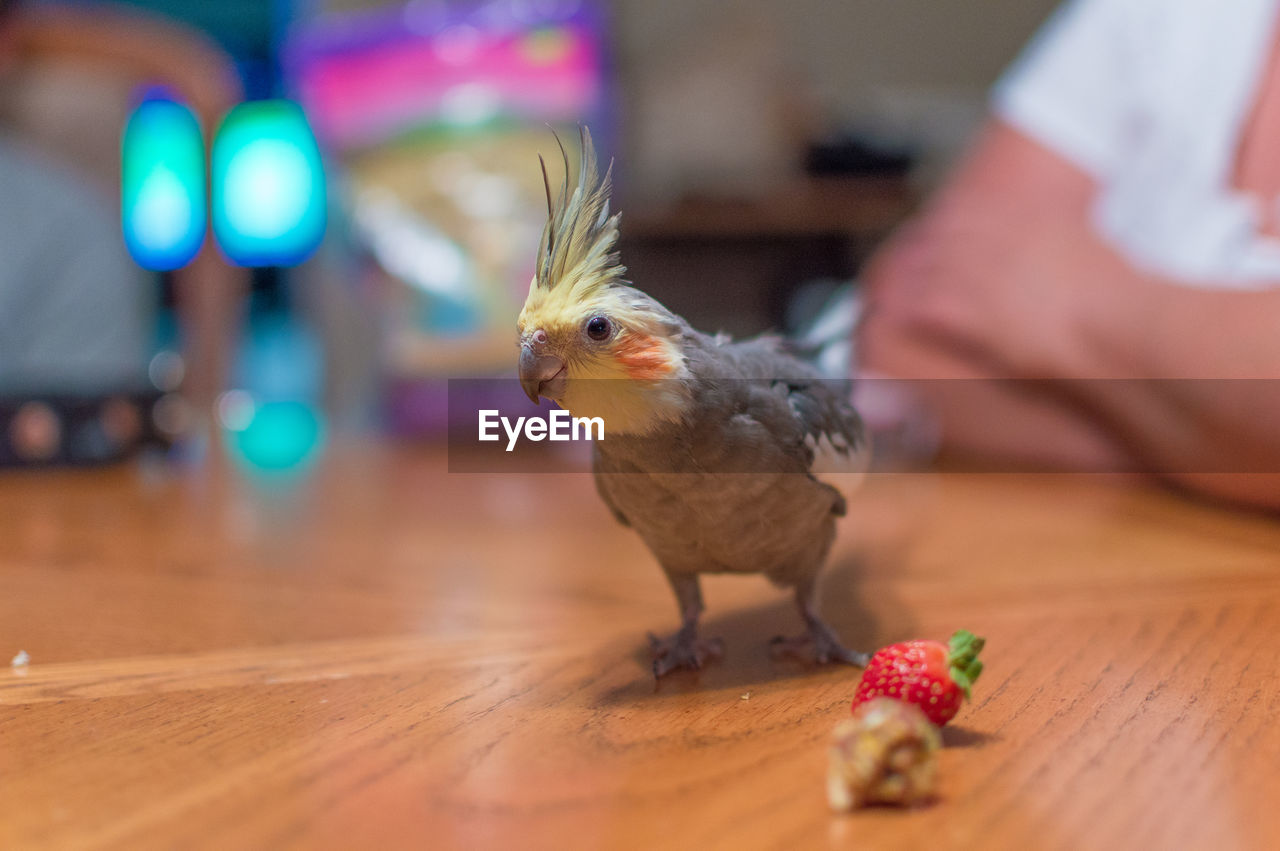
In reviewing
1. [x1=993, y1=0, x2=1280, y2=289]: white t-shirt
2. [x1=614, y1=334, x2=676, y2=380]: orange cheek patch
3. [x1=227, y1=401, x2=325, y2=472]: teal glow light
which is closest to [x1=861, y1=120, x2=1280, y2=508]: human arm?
[x1=993, y1=0, x2=1280, y2=289]: white t-shirt

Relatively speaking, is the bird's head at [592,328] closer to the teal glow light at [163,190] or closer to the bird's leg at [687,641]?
the bird's leg at [687,641]

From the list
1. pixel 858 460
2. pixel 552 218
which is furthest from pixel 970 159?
pixel 552 218

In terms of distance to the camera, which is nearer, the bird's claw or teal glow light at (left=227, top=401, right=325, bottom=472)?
the bird's claw

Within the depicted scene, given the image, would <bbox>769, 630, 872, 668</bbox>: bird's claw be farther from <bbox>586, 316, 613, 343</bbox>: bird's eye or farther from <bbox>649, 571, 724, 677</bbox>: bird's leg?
<bbox>586, 316, 613, 343</bbox>: bird's eye

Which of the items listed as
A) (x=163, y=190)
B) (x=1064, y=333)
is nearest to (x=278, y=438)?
(x=1064, y=333)

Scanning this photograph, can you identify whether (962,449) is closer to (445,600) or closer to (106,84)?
(445,600)
